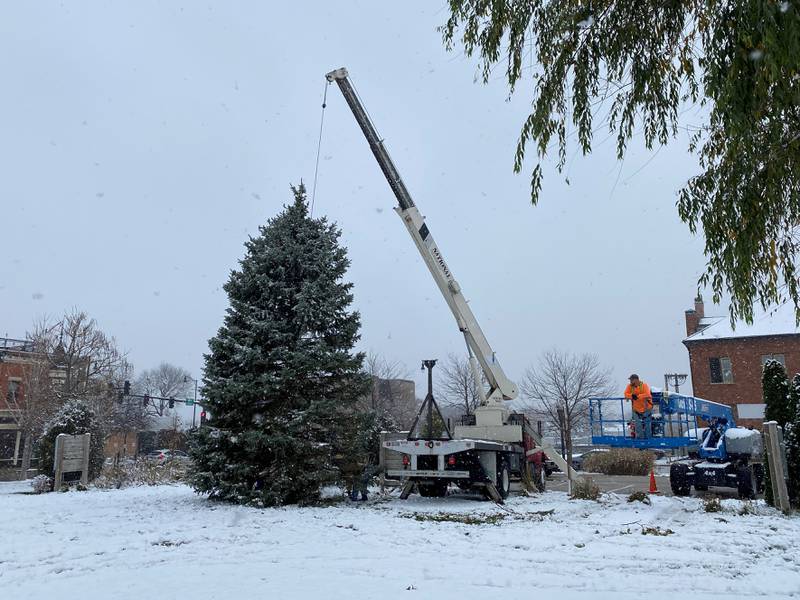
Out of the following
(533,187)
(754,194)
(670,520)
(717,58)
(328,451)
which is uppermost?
(717,58)

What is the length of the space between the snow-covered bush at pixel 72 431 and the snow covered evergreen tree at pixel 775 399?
16.2 meters

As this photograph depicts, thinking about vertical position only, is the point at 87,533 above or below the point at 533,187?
below

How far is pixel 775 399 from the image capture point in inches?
463

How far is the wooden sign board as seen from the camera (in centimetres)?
1486

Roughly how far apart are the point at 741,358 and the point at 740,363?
330 millimetres

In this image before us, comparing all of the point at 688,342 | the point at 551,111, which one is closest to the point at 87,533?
the point at 551,111

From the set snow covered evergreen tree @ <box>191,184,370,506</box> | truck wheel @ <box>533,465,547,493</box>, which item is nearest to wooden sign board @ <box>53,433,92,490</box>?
snow covered evergreen tree @ <box>191,184,370,506</box>

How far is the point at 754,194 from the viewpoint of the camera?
5.18 metres

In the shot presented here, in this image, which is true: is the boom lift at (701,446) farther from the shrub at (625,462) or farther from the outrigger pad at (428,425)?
the shrub at (625,462)

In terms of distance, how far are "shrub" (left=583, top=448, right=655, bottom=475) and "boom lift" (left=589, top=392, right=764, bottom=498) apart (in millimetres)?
8085

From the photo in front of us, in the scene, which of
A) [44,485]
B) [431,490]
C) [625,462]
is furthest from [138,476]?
[625,462]

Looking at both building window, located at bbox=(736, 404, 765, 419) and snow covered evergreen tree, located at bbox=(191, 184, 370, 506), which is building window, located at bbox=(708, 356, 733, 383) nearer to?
building window, located at bbox=(736, 404, 765, 419)

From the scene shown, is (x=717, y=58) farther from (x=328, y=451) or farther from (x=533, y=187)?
(x=328, y=451)

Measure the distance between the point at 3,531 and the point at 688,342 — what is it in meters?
40.9
